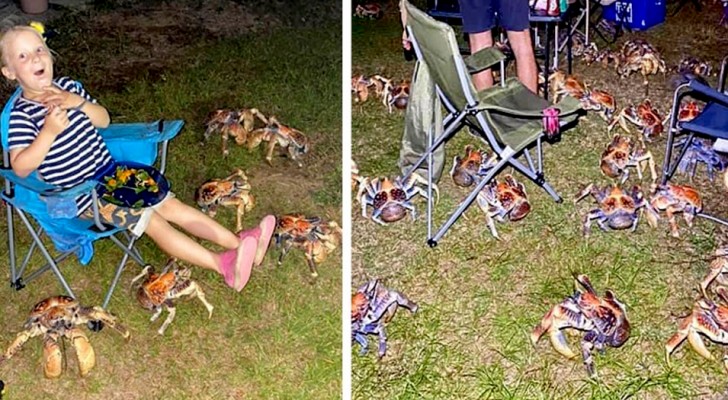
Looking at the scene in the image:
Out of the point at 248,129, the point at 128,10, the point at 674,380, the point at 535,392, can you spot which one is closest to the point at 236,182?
the point at 248,129

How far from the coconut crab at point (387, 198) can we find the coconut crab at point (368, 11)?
8.66 ft

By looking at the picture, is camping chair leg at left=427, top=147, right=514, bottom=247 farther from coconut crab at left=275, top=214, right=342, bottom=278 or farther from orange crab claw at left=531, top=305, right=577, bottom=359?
orange crab claw at left=531, top=305, right=577, bottom=359

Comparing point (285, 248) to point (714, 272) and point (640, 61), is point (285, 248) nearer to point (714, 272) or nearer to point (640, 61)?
point (714, 272)

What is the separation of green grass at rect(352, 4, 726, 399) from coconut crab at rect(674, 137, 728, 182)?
0.18 feet

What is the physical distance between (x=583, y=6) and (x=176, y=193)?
117 inches

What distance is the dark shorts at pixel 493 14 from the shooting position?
14.1 ft

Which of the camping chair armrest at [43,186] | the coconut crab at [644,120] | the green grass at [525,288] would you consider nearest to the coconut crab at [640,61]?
the coconut crab at [644,120]

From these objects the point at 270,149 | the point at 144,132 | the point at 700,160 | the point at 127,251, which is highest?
the point at 144,132

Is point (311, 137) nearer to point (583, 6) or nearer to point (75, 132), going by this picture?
point (75, 132)

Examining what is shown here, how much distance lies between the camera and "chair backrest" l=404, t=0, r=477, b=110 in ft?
11.0

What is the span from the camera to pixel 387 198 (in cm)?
382

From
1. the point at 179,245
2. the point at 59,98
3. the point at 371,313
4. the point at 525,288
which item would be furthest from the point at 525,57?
the point at 59,98

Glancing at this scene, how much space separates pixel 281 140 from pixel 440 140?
0.85 m

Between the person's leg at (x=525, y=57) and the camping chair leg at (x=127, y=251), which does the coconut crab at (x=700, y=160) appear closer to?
the person's leg at (x=525, y=57)
